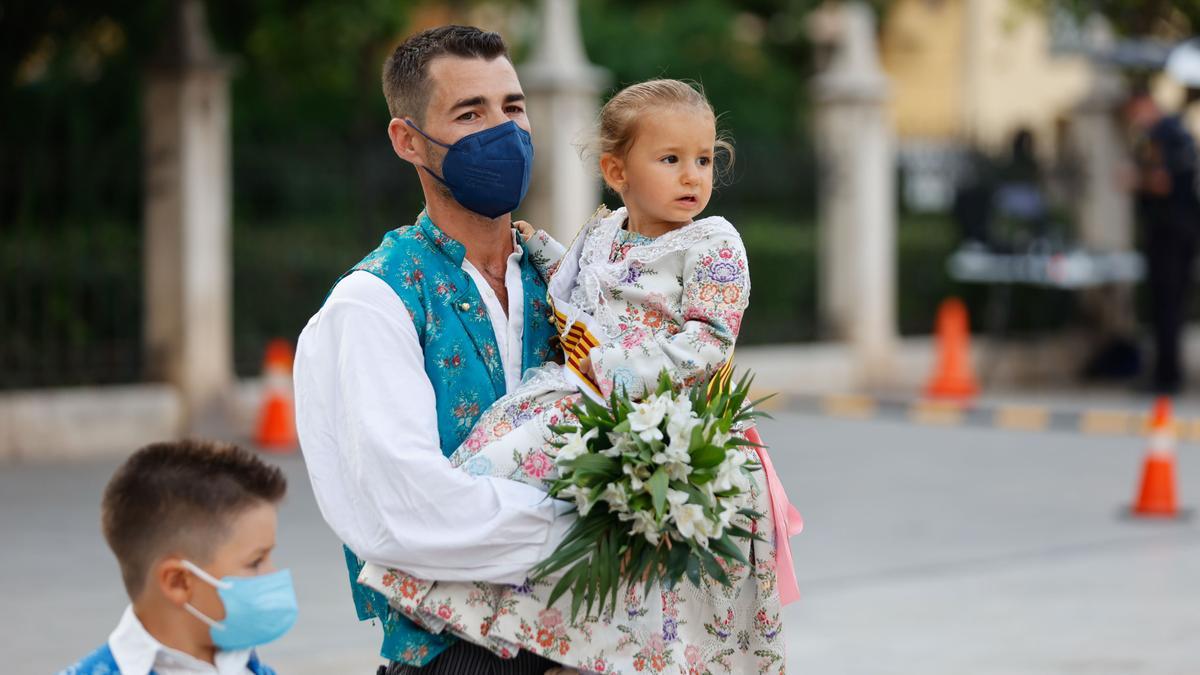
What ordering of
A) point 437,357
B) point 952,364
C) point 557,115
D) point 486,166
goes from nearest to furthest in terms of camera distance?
point 437,357
point 486,166
point 557,115
point 952,364

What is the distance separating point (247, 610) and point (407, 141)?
86cm

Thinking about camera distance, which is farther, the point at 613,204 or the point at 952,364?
the point at 952,364

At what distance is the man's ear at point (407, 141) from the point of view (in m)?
3.25

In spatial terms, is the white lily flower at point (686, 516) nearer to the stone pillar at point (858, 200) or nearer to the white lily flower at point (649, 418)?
the white lily flower at point (649, 418)

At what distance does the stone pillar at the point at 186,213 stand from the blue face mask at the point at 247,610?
9963 mm

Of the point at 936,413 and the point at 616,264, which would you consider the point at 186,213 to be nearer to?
the point at 936,413

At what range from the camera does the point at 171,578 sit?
297 cm

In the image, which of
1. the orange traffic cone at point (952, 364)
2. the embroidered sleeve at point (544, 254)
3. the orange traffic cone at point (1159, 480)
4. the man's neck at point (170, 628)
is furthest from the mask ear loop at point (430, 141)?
the orange traffic cone at point (952, 364)

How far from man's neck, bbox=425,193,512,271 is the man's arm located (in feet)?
0.84

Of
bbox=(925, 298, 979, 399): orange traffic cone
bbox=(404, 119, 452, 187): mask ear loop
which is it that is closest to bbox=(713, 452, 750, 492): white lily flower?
bbox=(404, 119, 452, 187): mask ear loop

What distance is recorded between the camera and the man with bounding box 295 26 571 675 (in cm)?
289

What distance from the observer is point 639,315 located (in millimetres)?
3176

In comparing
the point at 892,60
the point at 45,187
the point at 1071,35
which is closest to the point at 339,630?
the point at 45,187

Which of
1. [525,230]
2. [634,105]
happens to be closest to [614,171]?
[634,105]
